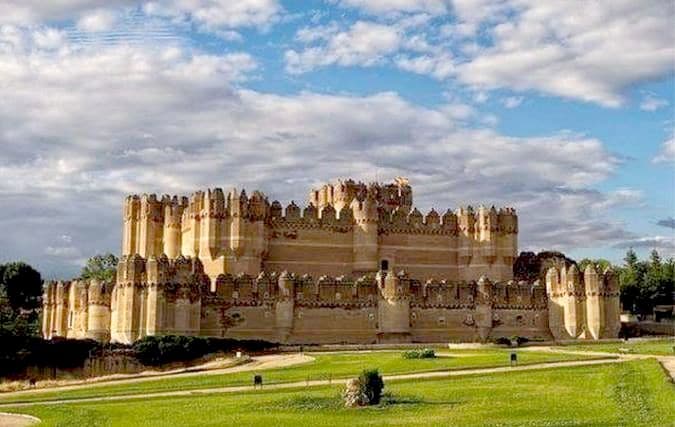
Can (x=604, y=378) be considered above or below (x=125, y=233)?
below

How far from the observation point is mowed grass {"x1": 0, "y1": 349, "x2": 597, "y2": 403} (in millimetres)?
41094

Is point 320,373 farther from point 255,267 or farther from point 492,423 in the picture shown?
point 255,267

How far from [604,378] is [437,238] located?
1800 inches

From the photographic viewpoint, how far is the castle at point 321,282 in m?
65.2

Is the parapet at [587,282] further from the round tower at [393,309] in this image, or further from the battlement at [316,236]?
Result: the round tower at [393,309]

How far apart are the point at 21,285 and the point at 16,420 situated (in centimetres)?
8286

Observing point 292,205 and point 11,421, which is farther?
point 292,205

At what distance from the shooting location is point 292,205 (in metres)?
76.1

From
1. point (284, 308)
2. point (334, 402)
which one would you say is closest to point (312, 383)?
point (334, 402)

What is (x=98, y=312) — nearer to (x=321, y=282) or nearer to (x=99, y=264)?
(x=321, y=282)

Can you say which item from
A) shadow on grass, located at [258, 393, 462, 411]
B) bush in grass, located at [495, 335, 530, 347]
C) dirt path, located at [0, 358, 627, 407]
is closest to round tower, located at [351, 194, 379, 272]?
bush in grass, located at [495, 335, 530, 347]

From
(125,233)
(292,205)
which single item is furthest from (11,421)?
(125,233)

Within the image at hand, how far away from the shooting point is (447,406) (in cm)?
2883

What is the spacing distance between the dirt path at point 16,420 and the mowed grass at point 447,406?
55 cm
